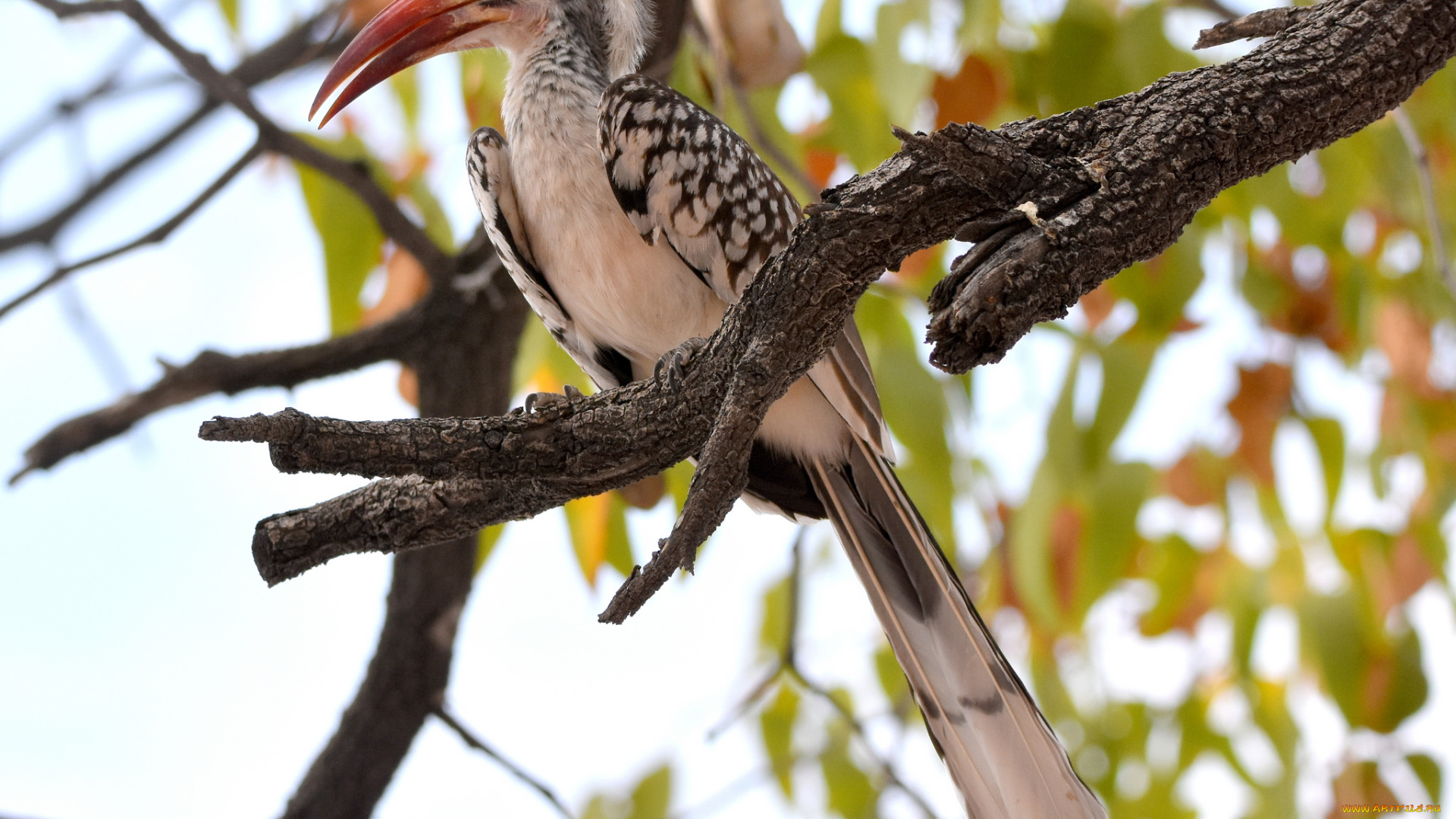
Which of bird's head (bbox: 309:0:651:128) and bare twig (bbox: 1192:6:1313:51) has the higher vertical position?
bird's head (bbox: 309:0:651:128)

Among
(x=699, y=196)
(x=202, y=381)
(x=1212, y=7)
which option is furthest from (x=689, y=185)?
(x=1212, y=7)

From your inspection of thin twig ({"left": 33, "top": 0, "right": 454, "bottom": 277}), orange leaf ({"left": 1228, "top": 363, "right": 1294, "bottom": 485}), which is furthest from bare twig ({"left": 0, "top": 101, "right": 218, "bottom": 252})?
orange leaf ({"left": 1228, "top": 363, "right": 1294, "bottom": 485})

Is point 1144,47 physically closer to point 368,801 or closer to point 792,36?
point 792,36

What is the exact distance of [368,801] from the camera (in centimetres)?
220

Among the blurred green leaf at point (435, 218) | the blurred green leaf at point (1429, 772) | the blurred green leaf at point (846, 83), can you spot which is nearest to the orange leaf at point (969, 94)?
the blurred green leaf at point (846, 83)

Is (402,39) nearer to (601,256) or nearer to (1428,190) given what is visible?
(601,256)

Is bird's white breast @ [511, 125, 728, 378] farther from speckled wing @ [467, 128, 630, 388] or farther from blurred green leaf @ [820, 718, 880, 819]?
blurred green leaf @ [820, 718, 880, 819]

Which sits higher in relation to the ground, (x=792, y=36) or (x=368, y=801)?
(x=792, y=36)

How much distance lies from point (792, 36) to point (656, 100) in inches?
11.7

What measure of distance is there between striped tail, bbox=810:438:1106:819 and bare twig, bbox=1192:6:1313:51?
2.55ft

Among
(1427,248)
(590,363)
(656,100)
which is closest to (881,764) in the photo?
(590,363)

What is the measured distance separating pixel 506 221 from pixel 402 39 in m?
0.39

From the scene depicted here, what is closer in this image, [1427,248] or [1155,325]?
[1155,325]

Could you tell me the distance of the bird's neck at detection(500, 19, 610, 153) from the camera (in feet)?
6.19
